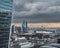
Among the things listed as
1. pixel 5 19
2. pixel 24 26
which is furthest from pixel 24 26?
pixel 5 19

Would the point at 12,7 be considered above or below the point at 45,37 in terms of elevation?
above

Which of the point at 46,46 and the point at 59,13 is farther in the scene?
the point at 59,13

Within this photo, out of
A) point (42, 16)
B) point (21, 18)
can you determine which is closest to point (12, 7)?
point (21, 18)

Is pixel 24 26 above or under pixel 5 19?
under

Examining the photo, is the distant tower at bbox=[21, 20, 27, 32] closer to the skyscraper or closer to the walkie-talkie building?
the skyscraper

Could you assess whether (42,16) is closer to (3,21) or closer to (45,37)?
(45,37)

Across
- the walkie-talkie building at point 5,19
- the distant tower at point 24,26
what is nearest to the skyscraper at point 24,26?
the distant tower at point 24,26

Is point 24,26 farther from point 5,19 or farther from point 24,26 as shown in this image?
point 5,19

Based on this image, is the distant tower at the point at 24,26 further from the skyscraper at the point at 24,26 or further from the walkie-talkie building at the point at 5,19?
the walkie-talkie building at the point at 5,19
